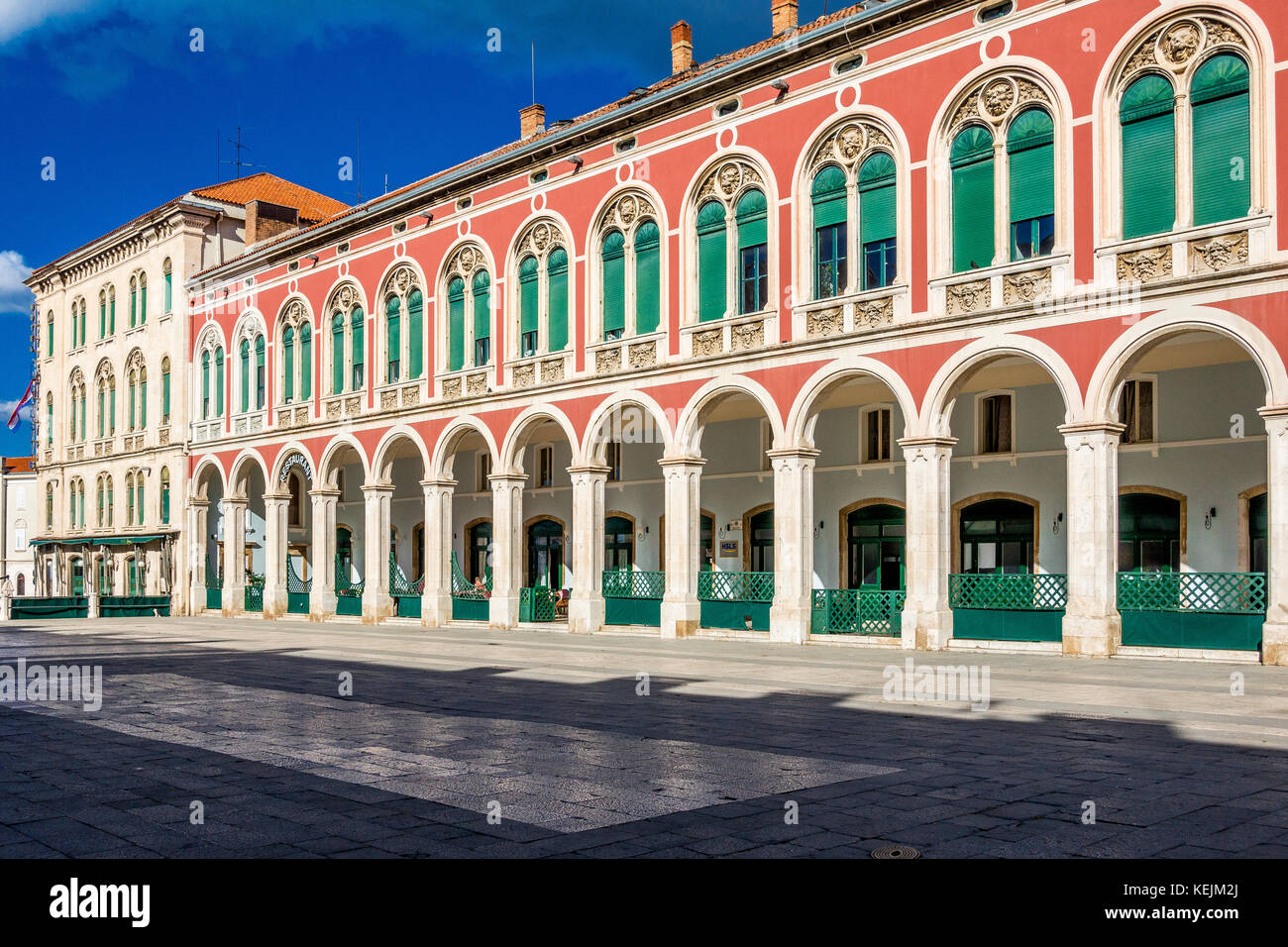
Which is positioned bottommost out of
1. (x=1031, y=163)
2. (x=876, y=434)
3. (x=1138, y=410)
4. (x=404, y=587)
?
(x=404, y=587)

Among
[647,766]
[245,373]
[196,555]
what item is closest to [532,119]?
[245,373]

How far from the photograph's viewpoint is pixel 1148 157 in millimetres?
19703

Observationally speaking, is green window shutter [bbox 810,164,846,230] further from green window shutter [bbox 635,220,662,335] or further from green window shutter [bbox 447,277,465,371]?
green window shutter [bbox 447,277,465,371]

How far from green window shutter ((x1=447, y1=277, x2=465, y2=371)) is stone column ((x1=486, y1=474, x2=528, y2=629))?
4039 millimetres

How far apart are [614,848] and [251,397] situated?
3824 cm

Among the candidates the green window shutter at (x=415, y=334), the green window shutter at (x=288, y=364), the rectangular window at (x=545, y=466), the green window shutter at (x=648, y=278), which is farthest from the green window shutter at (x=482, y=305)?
the green window shutter at (x=288, y=364)

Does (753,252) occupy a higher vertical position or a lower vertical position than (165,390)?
higher

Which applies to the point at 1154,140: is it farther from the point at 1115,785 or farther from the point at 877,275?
the point at 1115,785

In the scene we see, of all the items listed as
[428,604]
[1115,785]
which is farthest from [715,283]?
[1115,785]

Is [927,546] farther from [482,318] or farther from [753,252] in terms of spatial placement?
[482,318]

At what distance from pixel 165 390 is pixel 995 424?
3291 centimetres

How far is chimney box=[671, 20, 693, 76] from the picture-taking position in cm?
3188

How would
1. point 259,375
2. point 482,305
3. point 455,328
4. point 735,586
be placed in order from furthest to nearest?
1. point 259,375
2. point 455,328
3. point 482,305
4. point 735,586
